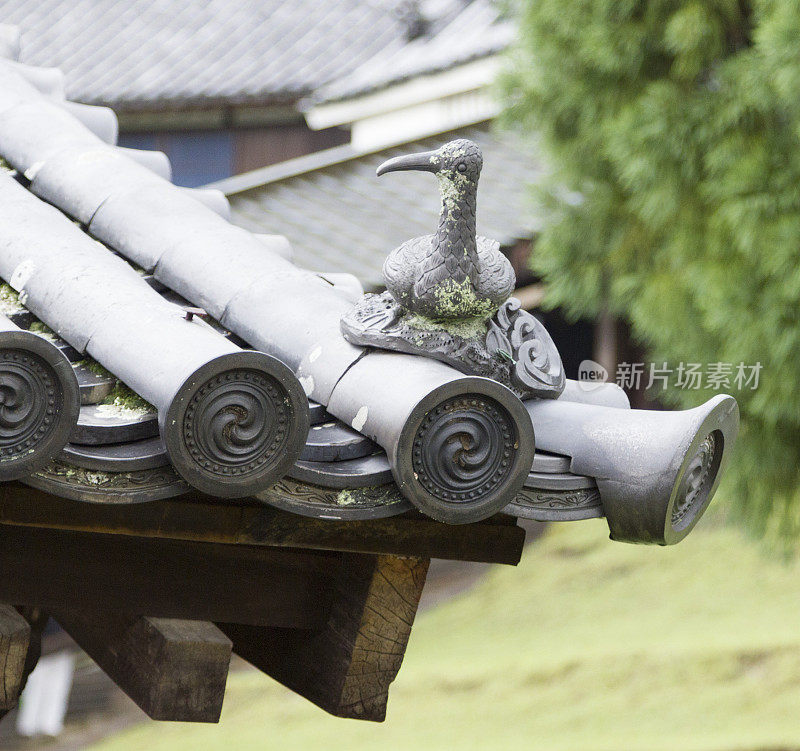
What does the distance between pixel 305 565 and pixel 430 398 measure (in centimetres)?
69

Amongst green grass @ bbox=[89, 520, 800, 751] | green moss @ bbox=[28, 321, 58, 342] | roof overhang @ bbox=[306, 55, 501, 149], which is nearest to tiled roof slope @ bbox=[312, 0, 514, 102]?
roof overhang @ bbox=[306, 55, 501, 149]

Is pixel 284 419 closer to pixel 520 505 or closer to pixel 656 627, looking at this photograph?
pixel 520 505

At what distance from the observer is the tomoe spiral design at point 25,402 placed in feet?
4.18

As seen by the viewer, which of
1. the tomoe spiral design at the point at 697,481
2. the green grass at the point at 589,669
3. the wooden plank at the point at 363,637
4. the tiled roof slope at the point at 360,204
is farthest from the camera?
the green grass at the point at 589,669

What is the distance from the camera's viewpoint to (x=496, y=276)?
5.40 ft

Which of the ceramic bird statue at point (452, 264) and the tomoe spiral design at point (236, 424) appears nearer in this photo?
the tomoe spiral design at point (236, 424)

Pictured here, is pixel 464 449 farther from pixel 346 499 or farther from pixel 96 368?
pixel 96 368

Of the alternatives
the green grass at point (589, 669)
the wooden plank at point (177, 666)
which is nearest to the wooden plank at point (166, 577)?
the wooden plank at point (177, 666)

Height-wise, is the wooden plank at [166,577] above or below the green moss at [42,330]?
below

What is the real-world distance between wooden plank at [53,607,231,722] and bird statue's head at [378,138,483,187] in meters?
0.80

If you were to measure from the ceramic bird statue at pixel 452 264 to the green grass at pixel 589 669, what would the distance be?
18.7 ft

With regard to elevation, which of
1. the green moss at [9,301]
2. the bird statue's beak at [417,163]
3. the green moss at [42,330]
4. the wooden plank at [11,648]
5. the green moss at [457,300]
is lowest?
the wooden plank at [11,648]

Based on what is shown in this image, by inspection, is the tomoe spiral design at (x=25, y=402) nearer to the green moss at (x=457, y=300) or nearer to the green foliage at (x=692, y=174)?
the green moss at (x=457, y=300)

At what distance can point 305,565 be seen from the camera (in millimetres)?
1981
